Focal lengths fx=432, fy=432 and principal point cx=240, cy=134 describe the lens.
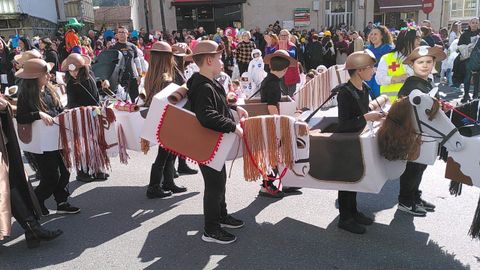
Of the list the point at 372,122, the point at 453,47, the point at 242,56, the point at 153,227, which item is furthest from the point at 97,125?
the point at 453,47

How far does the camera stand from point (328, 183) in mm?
3584

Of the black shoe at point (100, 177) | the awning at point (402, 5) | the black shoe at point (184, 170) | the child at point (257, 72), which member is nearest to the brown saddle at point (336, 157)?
the black shoe at point (184, 170)

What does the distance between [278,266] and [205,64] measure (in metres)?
1.66

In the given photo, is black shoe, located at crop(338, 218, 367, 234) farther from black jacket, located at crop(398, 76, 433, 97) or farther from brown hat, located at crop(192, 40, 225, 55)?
brown hat, located at crop(192, 40, 225, 55)

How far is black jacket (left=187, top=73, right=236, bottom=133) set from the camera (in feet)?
10.6

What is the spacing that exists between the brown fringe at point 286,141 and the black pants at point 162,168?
1575 millimetres

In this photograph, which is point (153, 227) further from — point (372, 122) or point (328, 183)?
point (372, 122)

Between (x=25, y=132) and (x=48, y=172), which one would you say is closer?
(x=25, y=132)

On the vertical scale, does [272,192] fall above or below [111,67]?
below

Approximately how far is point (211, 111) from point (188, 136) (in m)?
0.32

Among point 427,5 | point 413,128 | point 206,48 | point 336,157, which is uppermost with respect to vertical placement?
point 427,5

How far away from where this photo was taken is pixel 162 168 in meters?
4.66

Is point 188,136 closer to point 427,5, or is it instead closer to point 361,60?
point 361,60

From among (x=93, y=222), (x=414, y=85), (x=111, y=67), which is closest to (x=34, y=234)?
(x=93, y=222)
